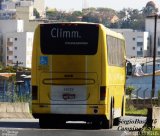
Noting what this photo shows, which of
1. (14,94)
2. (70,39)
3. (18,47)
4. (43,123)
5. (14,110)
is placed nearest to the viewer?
(70,39)

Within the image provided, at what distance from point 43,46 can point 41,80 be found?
1003 millimetres

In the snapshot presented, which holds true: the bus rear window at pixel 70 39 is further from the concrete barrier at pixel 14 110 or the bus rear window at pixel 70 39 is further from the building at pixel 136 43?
the building at pixel 136 43

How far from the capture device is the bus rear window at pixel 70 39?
84.9ft

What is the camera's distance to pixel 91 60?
25.7 m

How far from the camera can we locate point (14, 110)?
34.8m

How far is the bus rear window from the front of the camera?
2589cm

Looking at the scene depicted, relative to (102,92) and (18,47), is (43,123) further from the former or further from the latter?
(18,47)

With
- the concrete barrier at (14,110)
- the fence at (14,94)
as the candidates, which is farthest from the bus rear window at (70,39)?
the fence at (14,94)

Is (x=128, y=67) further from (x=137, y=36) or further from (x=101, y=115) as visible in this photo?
(x=137, y=36)

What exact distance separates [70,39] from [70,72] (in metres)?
0.97

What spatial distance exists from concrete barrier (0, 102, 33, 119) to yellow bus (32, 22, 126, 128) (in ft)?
25.5

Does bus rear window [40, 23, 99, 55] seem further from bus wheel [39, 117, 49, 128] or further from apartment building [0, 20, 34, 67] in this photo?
apartment building [0, 20, 34, 67]

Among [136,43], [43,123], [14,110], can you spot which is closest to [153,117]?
[43,123]

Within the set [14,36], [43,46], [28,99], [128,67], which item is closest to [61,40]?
[43,46]
